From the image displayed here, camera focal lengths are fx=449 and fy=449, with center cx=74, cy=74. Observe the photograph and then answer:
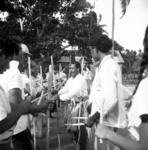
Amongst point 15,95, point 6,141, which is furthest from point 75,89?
point 6,141

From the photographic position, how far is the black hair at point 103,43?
16.2ft

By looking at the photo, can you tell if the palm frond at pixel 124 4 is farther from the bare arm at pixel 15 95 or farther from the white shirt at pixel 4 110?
the white shirt at pixel 4 110

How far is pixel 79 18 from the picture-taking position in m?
38.3

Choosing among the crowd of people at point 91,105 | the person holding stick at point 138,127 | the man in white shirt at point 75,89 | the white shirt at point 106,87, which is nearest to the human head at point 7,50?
the crowd of people at point 91,105

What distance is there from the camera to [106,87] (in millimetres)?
4227

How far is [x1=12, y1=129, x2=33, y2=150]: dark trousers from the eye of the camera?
16.1 feet

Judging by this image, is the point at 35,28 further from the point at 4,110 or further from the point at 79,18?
the point at 4,110

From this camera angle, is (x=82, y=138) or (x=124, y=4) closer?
(x=124, y=4)

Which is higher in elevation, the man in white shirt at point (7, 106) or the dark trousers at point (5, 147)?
the man in white shirt at point (7, 106)

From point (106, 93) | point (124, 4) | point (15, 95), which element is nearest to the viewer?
point (106, 93)

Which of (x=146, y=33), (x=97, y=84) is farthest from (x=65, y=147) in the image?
(x=146, y=33)

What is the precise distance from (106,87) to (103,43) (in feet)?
2.91

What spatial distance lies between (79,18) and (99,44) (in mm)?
33652

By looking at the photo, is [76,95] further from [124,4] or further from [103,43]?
[124,4]
